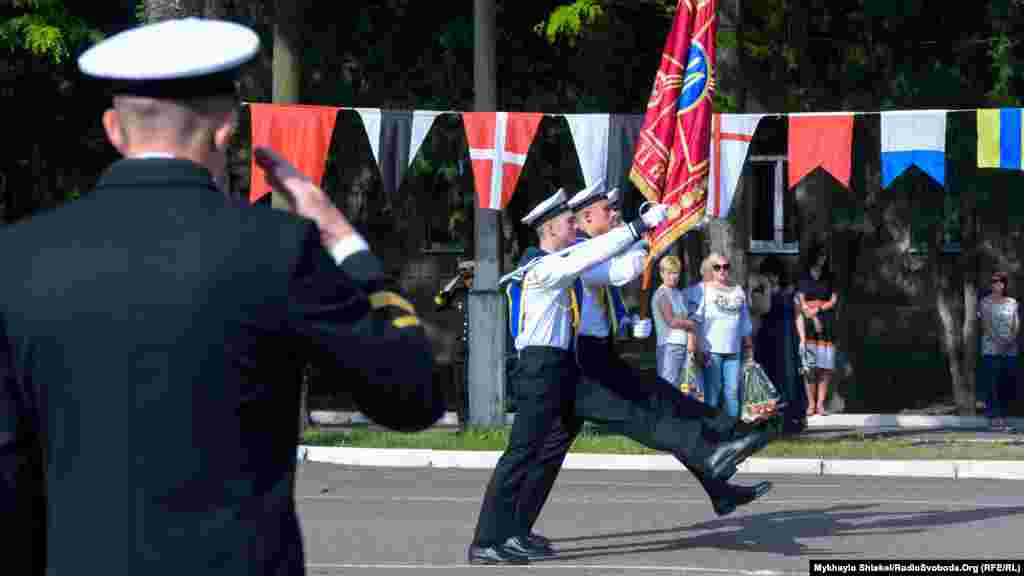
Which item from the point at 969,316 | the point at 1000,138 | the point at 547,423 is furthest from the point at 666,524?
the point at 969,316

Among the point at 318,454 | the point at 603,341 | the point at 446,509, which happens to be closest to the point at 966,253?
the point at 318,454

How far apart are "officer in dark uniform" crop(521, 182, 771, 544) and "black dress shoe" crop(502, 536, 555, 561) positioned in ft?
0.28

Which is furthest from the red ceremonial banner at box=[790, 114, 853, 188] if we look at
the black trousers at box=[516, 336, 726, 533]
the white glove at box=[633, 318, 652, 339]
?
the black trousers at box=[516, 336, 726, 533]

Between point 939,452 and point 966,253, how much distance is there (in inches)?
337

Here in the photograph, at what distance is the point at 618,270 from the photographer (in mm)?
9766

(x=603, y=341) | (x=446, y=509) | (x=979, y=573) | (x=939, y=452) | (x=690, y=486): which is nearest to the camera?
(x=979, y=573)

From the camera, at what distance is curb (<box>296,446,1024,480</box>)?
616 inches

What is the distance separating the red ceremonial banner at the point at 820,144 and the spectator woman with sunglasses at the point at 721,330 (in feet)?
4.32

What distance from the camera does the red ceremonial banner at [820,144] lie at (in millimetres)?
17844

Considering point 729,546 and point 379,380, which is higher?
point 379,380

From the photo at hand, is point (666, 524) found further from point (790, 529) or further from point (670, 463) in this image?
point (670, 463)

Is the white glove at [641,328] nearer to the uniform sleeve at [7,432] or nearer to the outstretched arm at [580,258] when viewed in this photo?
→ the outstretched arm at [580,258]

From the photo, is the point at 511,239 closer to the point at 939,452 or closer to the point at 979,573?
the point at 939,452

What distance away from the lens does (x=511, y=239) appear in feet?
94.5
